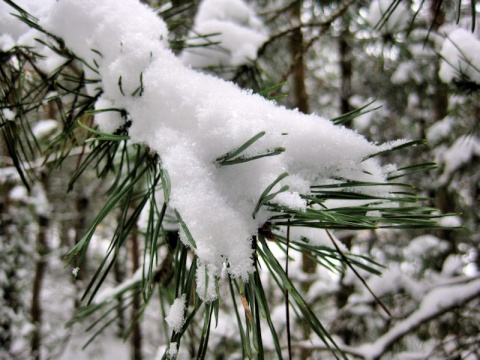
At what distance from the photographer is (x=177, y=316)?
402 mm

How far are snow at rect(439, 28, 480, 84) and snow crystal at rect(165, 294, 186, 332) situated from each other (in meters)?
0.93

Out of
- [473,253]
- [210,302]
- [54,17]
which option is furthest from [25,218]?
[473,253]

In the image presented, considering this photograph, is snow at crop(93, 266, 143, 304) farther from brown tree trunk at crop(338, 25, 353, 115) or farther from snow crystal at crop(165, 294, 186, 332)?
brown tree trunk at crop(338, 25, 353, 115)

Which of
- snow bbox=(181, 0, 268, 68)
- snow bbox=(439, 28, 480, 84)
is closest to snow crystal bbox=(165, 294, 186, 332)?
snow bbox=(181, 0, 268, 68)

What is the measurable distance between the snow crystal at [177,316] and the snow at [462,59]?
929 mm

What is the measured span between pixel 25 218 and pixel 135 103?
4.13 metres

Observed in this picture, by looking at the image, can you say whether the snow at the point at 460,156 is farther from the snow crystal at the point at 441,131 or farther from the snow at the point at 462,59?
the snow at the point at 462,59

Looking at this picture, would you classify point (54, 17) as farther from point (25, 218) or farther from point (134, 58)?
point (25, 218)

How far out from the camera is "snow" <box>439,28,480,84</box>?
0.90 metres

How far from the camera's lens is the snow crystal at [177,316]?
0.40m

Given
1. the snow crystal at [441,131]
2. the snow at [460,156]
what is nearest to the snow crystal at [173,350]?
the snow at [460,156]

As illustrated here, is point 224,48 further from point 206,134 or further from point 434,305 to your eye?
point 434,305

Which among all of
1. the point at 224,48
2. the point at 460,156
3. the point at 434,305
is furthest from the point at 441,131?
the point at 224,48

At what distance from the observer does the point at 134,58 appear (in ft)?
1.76
